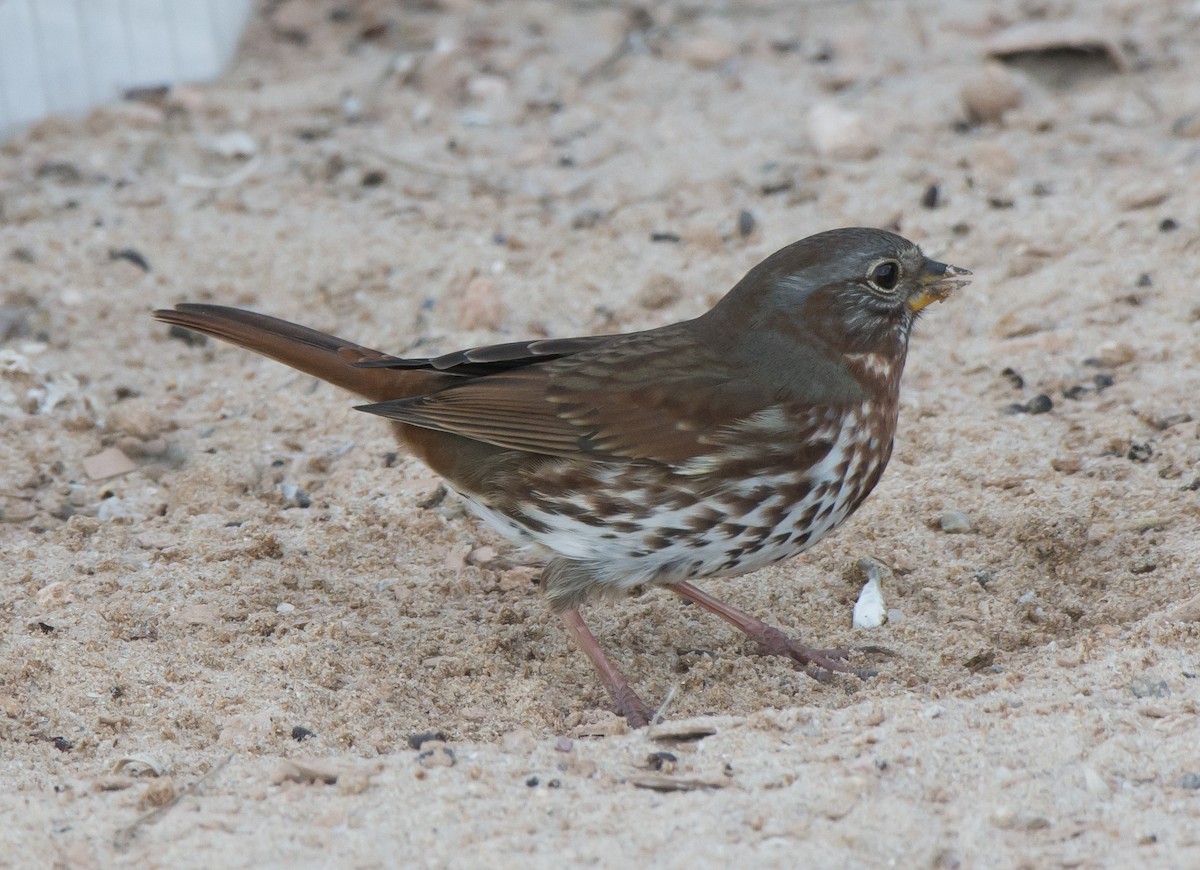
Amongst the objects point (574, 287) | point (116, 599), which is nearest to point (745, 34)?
point (574, 287)

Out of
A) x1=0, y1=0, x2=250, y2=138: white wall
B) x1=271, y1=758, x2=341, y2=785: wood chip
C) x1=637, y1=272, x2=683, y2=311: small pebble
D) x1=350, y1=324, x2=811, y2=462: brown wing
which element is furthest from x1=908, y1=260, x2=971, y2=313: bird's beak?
x1=0, y1=0, x2=250, y2=138: white wall

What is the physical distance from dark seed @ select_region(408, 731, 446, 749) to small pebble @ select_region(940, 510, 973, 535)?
1836 mm

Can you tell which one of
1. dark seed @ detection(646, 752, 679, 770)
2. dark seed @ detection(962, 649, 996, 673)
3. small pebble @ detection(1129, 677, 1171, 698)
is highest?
dark seed @ detection(646, 752, 679, 770)

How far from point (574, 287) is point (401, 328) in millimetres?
740

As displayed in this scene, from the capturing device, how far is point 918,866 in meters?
3.10

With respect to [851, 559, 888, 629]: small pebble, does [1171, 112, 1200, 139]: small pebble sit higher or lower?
higher

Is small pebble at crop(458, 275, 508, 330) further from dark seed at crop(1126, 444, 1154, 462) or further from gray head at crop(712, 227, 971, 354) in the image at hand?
dark seed at crop(1126, 444, 1154, 462)

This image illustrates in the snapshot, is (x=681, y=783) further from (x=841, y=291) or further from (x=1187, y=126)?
(x=1187, y=126)

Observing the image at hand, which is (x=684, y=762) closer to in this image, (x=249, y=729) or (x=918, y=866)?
(x=918, y=866)

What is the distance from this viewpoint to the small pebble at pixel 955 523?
4.87 m

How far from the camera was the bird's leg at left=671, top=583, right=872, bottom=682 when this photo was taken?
14.3ft

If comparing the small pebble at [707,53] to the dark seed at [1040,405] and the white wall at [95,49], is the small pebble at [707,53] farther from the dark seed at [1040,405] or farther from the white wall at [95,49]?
the dark seed at [1040,405]

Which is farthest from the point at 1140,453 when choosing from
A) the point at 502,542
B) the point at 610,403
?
the point at 502,542

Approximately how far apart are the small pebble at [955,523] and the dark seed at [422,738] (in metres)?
1.84
